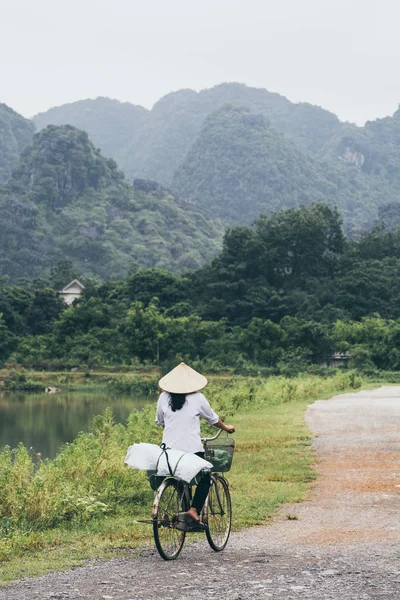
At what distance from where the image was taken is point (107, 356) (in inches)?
2255

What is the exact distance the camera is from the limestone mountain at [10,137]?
185m

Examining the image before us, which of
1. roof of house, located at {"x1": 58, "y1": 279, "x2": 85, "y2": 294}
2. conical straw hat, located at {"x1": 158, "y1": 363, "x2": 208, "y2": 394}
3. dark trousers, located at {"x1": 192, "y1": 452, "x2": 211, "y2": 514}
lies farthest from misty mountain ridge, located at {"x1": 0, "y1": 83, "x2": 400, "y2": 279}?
dark trousers, located at {"x1": 192, "y1": 452, "x2": 211, "y2": 514}

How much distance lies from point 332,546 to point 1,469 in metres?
4.34

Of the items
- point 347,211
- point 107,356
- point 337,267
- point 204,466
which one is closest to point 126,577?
point 204,466

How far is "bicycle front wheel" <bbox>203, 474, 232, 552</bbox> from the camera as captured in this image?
715 cm

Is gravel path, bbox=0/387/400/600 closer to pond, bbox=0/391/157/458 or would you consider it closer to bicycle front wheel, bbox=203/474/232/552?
bicycle front wheel, bbox=203/474/232/552

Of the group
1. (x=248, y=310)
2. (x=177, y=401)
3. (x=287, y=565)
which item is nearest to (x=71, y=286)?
(x=248, y=310)

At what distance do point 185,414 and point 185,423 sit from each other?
0.08m

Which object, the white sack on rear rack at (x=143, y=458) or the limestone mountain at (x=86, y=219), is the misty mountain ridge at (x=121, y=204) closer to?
the limestone mountain at (x=86, y=219)

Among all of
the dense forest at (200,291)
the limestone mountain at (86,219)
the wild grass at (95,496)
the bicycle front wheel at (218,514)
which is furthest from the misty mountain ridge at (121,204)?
the bicycle front wheel at (218,514)

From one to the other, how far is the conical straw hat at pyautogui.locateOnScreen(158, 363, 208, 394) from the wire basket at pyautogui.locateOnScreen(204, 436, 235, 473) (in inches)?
21.6

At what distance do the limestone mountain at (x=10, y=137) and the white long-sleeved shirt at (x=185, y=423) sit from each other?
178 meters

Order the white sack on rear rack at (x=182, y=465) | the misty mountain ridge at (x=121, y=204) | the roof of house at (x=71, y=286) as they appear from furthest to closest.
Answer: the misty mountain ridge at (x=121, y=204) → the roof of house at (x=71, y=286) → the white sack on rear rack at (x=182, y=465)

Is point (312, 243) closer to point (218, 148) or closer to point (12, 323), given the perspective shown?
point (12, 323)
